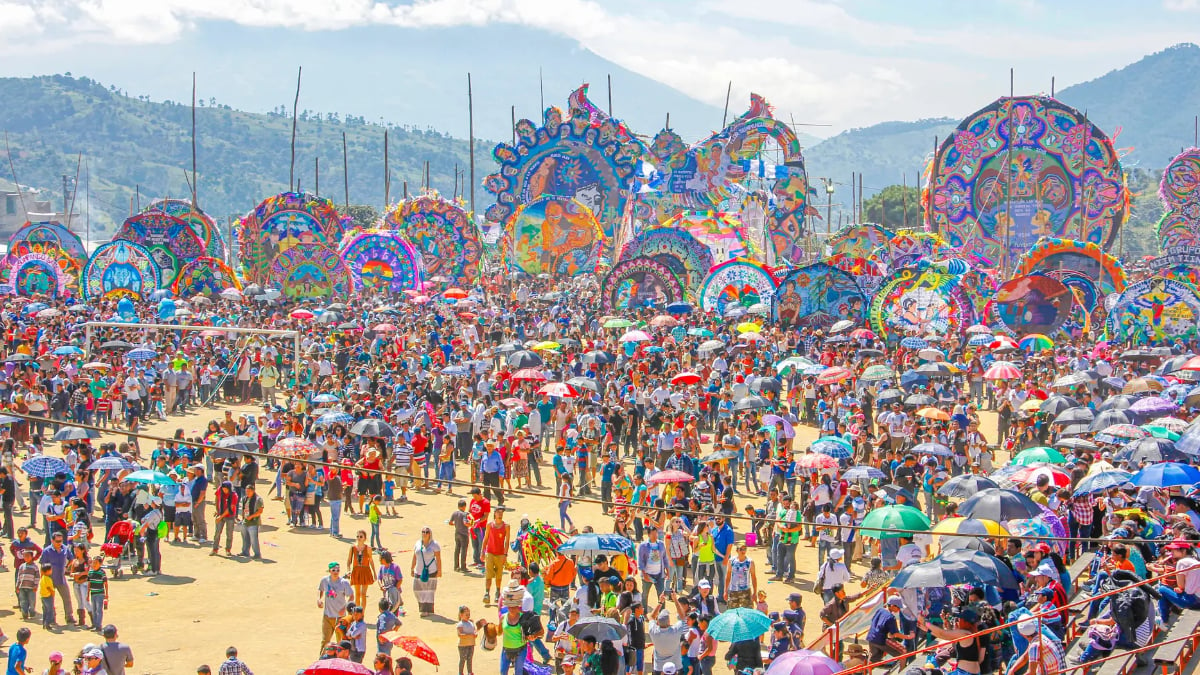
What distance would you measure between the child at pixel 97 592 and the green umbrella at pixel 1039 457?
11.4 m

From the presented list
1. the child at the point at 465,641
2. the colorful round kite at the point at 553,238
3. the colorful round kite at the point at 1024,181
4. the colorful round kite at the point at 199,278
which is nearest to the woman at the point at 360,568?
the child at the point at 465,641

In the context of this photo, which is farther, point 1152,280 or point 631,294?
point 631,294

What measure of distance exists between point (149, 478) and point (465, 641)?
5.90 m

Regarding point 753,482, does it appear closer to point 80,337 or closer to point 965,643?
point 965,643

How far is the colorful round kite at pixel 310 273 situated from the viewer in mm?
48812

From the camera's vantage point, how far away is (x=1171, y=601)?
12516 mm

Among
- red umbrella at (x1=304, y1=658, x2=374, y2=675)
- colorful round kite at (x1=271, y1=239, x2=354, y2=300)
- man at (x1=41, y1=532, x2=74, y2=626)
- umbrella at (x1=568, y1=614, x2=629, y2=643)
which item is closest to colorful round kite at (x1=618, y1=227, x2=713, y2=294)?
colorful round kite at (x1=271, y1=239, x2=354, y2=300)

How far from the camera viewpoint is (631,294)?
4438 cm

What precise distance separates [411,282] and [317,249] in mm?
3648

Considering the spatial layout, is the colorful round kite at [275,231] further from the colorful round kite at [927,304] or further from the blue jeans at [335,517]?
the blue jeans at [335,517]

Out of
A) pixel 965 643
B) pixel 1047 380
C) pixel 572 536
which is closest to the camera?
pixel 965 643

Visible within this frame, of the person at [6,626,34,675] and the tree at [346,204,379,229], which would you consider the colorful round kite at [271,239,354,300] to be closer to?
the person at [6,626,34,675]

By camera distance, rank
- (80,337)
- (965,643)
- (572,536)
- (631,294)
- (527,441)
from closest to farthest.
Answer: (965,643), (572,536), (527,441), (80,337), (631,294)

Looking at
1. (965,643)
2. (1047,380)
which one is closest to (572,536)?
(965,643)
